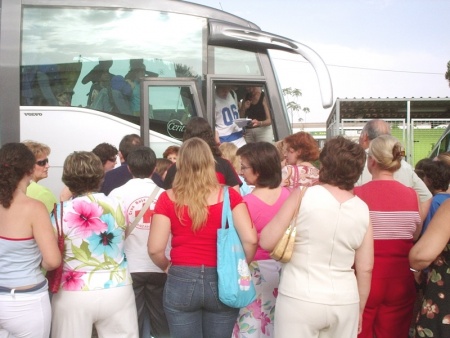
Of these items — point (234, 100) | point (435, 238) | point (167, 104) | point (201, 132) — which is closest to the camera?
point (435, 238)

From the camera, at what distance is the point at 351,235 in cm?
334

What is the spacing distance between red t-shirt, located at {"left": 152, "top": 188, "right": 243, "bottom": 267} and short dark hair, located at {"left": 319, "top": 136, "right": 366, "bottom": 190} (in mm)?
600

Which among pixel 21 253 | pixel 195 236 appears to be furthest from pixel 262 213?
pixel 21 253

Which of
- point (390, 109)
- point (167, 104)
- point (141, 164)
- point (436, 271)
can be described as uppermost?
point (390, 109)

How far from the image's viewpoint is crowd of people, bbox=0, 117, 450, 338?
10.9ft

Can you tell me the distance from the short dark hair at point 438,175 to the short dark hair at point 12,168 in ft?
10.0

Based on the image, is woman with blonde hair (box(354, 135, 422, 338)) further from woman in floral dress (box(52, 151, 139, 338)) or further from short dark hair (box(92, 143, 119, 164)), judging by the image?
short dark hair (box(92, 143, 119, 164))

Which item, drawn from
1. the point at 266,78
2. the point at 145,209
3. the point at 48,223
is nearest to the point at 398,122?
the point at 266,78

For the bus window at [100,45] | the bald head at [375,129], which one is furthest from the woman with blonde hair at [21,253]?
the bus window at [100,45]

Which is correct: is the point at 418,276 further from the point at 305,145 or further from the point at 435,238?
the point at 305,145

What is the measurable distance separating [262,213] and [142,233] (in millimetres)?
1020

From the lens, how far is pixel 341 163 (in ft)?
11.2

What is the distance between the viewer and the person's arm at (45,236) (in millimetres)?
3400

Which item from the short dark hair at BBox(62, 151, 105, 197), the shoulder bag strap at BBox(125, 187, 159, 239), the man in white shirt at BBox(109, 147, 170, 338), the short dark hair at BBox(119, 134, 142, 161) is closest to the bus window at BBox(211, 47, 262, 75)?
the short dark hair at BBox(119, 134, 142, 161)
